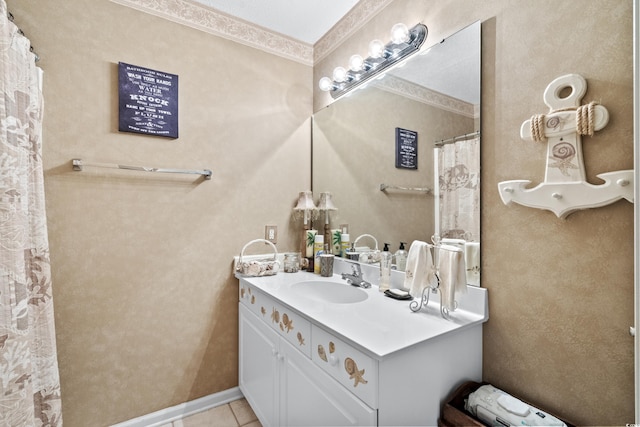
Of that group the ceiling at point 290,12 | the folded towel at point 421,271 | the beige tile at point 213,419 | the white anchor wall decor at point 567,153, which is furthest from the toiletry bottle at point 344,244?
the ceiling at point 290,12

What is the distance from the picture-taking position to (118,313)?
155 cm

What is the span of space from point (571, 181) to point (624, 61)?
0.35 m

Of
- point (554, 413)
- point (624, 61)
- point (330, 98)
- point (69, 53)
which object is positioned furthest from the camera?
point (330, 98)

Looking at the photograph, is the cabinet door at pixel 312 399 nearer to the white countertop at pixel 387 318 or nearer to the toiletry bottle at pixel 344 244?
the white countertop at pixel 387 318

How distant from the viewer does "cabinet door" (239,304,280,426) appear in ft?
4.56

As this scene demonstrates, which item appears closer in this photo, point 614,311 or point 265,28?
point 614,311

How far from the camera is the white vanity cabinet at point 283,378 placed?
0.96 metres

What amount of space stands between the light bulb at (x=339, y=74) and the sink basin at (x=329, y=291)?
1.23 metres

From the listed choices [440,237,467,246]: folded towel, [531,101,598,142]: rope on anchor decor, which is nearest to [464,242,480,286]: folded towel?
[440,237,467,246]: folded towel

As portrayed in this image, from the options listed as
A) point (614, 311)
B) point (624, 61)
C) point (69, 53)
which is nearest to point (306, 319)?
point (614, 311)

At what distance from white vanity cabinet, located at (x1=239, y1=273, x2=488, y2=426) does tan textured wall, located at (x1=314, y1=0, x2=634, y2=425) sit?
147mm

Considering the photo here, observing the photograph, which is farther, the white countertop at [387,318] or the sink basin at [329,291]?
the sink basin at [329,291]

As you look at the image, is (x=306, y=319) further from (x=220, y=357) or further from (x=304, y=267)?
(x=220, y=357)

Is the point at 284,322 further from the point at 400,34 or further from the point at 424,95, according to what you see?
the point at 400,34
